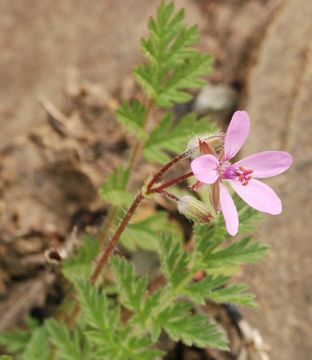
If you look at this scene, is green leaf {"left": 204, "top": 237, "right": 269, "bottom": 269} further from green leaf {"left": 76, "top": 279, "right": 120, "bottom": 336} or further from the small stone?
the small stone

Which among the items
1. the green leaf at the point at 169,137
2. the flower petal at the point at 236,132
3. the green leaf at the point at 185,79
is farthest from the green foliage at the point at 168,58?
the flower petal at the point at 236,132

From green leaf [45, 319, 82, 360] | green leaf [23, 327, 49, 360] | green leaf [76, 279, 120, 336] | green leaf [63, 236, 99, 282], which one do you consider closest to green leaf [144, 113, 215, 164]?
green leaf [63, 236, 99, 282]

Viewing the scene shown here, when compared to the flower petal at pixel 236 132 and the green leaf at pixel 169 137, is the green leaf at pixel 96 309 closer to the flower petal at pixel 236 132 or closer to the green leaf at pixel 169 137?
the green leaf at pixel 169 137

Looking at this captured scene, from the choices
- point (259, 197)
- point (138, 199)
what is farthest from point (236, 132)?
point (138, 199)

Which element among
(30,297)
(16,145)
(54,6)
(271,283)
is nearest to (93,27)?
(54,6)

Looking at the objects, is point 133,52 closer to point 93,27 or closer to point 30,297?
point 93,27

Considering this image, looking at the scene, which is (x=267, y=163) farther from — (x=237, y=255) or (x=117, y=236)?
(x=117, y=236)
